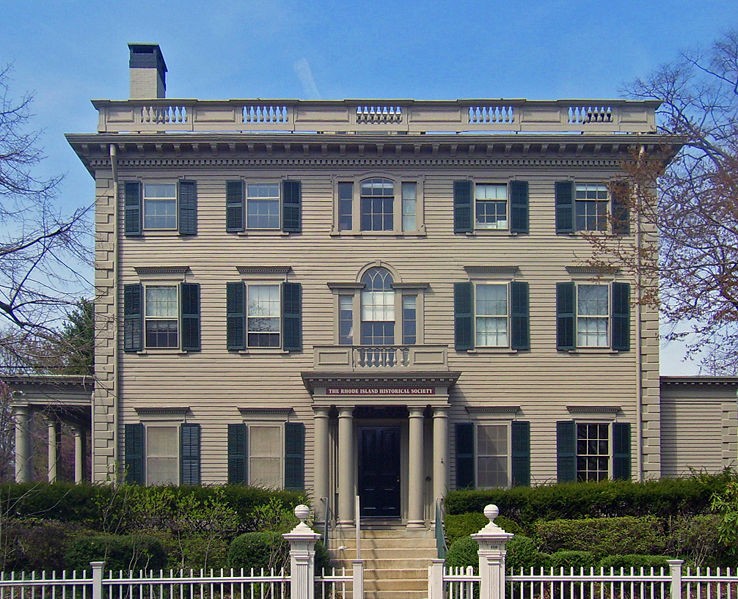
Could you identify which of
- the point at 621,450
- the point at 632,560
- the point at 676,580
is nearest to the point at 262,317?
the point at 621,450

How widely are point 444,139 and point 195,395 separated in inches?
371

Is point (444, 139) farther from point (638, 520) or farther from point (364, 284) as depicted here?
point (638, 520)

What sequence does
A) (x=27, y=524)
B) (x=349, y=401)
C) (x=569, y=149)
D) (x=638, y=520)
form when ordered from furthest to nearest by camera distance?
(x=569, y=149) → (x=349, y=401) → (x=638, y=520) → (x=27, y=524)

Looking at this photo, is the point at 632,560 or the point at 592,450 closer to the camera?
the point at 632,560

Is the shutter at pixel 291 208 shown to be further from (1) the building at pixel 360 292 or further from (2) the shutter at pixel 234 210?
(2) the shutter at pixel 234 210

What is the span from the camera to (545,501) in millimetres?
24438

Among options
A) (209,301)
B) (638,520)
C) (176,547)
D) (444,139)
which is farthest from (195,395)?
(638,520)

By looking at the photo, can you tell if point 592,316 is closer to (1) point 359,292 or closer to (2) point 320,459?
(1) point 359,292

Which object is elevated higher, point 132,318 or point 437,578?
point 132,318

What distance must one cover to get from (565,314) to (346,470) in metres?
7.15

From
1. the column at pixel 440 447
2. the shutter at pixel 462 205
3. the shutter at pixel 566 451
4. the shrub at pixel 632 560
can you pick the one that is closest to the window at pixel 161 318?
the column at pixel 440 447

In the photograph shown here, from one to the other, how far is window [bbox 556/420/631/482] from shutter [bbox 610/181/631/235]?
512 cm

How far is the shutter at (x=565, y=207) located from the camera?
2850 cm

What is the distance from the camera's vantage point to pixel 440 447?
26844 mm
